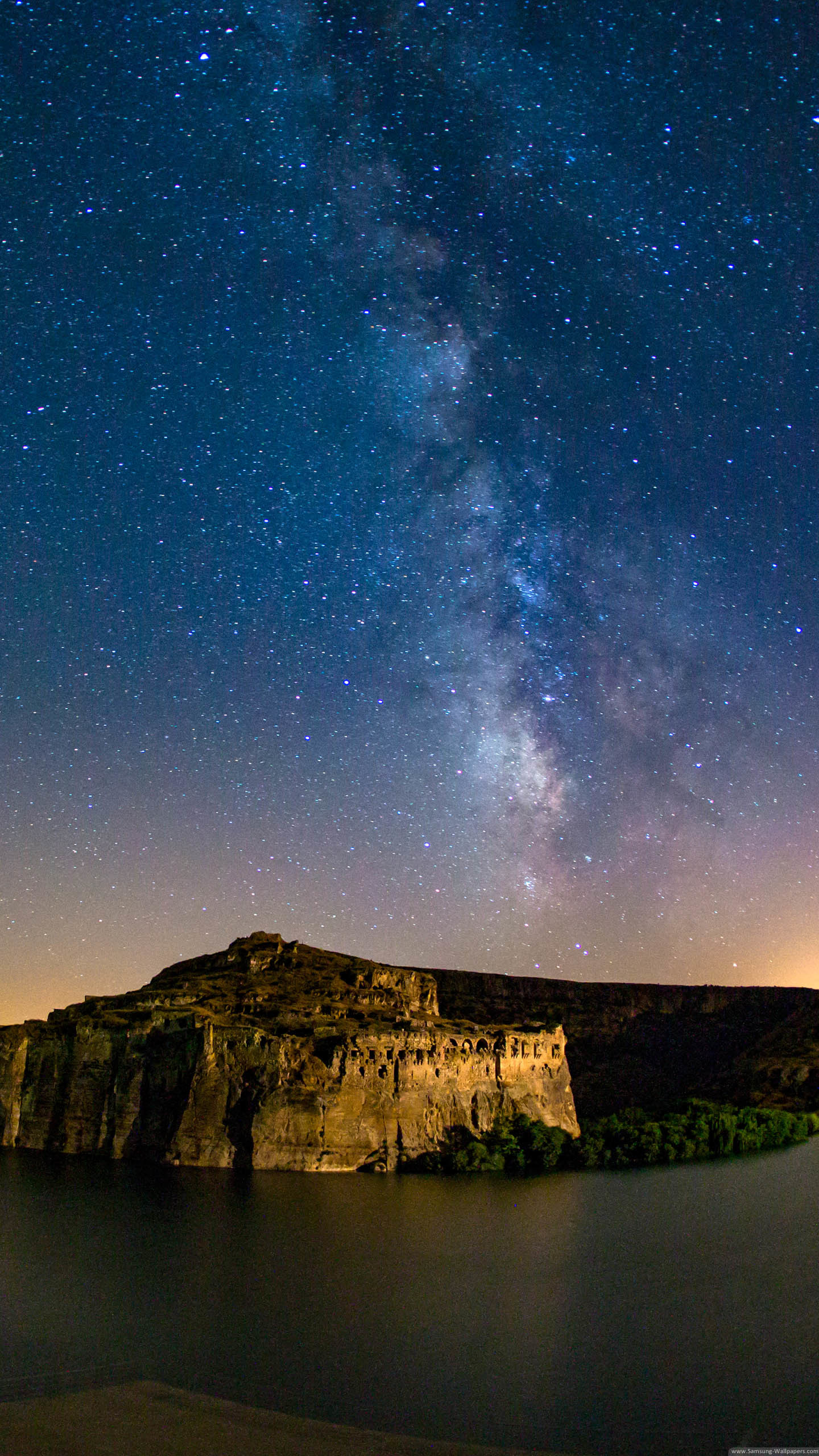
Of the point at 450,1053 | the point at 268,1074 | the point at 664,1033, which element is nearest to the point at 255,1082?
the point at 268,1074

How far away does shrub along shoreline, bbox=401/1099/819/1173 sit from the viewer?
4831 cm

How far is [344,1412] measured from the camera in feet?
53.4

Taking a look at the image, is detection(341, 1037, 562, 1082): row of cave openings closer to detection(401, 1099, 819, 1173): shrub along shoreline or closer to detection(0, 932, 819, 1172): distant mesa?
detection(0, 932, 819, 1172): distant mesa

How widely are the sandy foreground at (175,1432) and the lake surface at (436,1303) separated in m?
0.75

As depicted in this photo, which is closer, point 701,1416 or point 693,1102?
point 701,1416

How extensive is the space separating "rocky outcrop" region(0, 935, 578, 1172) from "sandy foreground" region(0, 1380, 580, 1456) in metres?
28.7

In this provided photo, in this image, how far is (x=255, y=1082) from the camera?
44.4 metres

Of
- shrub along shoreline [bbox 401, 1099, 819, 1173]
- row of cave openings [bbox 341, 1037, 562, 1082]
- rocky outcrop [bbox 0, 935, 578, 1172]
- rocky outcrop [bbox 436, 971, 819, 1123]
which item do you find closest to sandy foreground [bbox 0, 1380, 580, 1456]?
rocky outcrop [bbox 0, 935, 578, 1172]

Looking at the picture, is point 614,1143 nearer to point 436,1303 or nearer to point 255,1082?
point 255,1082

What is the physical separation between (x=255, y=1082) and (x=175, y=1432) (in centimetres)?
3046

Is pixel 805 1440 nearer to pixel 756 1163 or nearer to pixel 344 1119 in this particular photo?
pixel 344 1119

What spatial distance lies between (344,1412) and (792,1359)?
1055 centimetres

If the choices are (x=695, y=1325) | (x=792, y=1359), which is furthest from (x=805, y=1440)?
(x=695, y=1325)

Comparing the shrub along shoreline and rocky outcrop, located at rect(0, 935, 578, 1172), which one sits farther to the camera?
the shrub along shoreline
